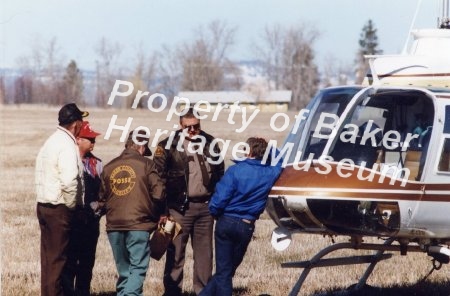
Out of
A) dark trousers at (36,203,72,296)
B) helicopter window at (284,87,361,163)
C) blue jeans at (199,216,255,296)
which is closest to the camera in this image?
dark trousers at (36,203,72,296)

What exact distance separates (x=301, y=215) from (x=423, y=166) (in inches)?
50.6

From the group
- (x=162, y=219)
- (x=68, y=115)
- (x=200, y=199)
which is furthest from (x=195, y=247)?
(x=68, y=115)

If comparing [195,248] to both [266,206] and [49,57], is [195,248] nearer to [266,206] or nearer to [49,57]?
[266,206]

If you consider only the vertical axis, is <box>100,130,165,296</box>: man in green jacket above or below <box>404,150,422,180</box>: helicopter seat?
below

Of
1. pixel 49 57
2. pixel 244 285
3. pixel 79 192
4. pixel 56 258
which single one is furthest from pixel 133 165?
pixel 49 57

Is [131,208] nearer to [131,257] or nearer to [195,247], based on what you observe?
[131,257]

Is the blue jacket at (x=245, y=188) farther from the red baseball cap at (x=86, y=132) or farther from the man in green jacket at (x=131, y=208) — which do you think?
the red baseball cap at (x=86, y=132)

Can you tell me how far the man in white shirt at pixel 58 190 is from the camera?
365 inches

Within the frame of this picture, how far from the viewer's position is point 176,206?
412 inches

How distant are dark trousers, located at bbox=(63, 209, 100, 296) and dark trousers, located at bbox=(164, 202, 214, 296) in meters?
0.94

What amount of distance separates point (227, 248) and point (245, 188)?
639 mm

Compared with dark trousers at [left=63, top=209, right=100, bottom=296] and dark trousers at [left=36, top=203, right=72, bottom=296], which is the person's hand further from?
dark trousers at [left=36, top=203, right=72, bottom=296]

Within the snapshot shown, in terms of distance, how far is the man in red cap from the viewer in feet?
32.6

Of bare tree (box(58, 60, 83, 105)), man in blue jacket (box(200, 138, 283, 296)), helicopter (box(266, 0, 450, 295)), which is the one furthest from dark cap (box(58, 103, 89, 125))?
bare tree (box(58, 60, 83, 105))
